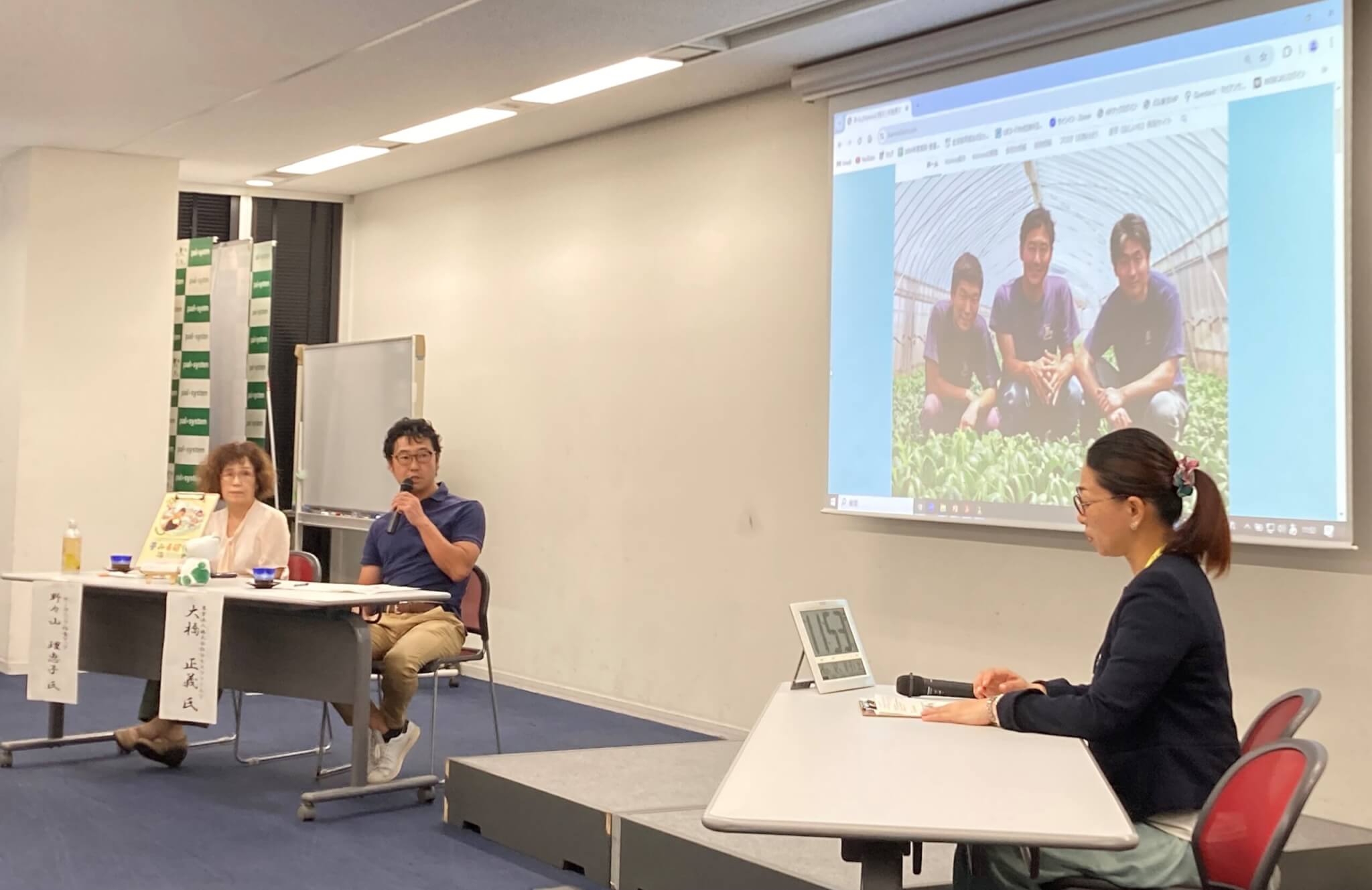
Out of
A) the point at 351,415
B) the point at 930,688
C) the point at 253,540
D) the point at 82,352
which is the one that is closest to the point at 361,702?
the point at 253,540

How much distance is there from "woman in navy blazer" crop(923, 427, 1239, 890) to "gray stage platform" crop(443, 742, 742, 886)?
5.11ft

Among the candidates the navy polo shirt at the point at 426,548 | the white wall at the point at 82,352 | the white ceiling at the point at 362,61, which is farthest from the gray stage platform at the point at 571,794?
the white wall at the point at 82,352

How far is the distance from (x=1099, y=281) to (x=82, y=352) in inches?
206

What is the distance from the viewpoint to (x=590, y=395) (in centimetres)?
662

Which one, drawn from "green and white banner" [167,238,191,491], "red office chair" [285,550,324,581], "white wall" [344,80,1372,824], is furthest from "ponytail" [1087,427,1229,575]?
"green and white banner" [167,238,191,491]

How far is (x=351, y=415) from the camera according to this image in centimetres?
749

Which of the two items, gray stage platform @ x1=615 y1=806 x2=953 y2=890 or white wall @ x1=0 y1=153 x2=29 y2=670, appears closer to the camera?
gray stage platform @ x1=615 y1=806 x2=953 y2=890

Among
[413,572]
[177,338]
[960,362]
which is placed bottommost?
[413,572]

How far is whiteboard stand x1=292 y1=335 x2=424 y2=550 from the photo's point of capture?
23.4ft

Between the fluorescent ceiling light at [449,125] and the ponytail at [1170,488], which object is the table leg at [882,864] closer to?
the ponytail at [1170,488]

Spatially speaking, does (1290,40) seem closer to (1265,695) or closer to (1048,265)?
(1048,265)

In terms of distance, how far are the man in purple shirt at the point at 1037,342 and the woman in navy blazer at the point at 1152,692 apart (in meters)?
2.04

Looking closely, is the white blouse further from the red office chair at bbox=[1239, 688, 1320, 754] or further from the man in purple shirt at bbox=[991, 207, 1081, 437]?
the red office chair at bbox=[1239, 688, 1320, 754]

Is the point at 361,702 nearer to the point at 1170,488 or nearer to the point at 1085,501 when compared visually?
the point at 1085,501
